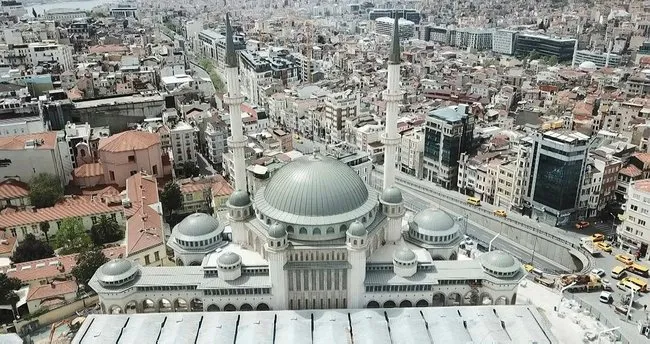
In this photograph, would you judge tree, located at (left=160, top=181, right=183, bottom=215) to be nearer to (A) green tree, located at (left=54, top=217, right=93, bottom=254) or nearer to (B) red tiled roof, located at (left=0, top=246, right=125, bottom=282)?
(A) green tree, located at (left=54, top=217, right=93, bottom=254)

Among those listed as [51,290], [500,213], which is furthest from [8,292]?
[500,213]

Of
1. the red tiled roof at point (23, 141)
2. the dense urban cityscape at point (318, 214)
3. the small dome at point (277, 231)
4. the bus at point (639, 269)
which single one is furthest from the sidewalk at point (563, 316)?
the red tiled roof at point (23, 141)

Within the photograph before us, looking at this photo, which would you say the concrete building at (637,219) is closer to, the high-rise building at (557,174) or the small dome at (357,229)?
the high-rise building at (557,174)

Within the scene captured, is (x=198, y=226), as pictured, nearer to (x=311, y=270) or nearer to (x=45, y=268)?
(x=311, y=270)

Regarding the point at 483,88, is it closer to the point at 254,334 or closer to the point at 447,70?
the point at 447,70

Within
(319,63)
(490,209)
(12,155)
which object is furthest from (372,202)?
(319,63)
